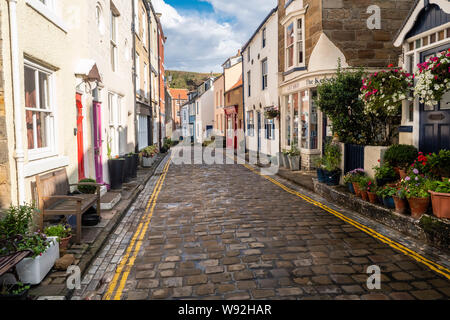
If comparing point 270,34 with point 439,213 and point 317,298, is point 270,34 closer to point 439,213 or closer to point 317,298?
point 439,213

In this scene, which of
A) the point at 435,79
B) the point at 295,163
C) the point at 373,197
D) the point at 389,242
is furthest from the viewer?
the point at 295,163

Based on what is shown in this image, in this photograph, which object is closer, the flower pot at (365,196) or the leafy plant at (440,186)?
the leafy plant at (440,186)

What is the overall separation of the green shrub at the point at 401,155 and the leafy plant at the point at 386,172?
165mm

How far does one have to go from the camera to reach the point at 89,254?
17.5 feet

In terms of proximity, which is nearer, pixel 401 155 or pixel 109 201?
pixel 401 155

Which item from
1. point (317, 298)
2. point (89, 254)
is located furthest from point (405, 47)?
point (89, 254)

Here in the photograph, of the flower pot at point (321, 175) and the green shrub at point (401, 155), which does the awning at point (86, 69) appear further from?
the green shrub at point (401, 155)

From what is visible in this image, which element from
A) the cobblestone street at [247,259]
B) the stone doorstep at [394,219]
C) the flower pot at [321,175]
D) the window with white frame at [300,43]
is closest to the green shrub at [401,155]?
the stone doorstep at [394,219]

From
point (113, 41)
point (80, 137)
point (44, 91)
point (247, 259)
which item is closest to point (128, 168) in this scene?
point (80, 137)

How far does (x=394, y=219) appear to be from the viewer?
6.72 metres

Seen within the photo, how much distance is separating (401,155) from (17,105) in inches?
302

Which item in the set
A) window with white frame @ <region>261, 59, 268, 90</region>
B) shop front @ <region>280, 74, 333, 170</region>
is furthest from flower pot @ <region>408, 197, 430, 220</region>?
window with white frame @ <region>261, 59, 268, 90</region>

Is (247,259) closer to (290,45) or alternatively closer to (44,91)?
(44,91)

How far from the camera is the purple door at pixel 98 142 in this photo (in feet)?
31.7
